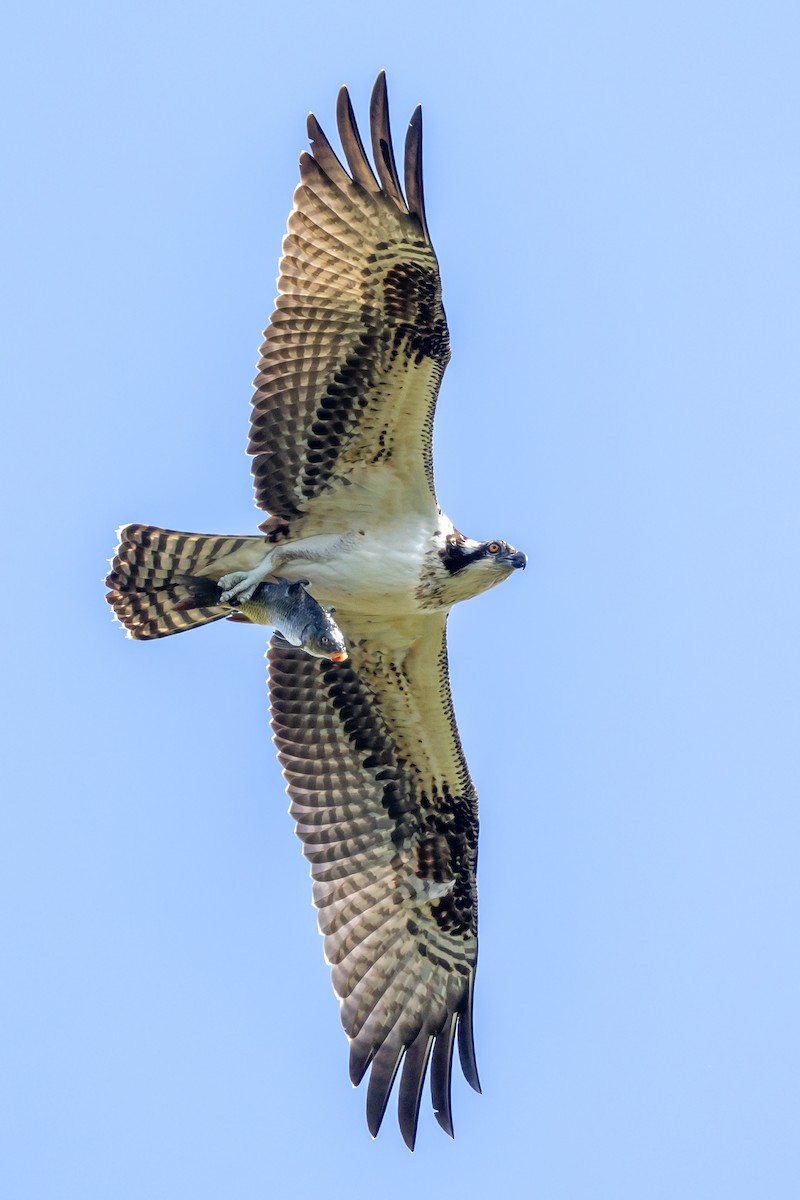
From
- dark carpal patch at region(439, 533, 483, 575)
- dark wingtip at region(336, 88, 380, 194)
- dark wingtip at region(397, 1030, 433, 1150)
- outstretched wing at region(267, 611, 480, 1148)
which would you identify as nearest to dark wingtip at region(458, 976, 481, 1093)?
outstretched wing at region(267, 611, 480, 1148)

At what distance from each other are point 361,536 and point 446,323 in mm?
1531

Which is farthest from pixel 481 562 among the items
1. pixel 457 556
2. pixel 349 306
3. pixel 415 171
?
pixel 415 171

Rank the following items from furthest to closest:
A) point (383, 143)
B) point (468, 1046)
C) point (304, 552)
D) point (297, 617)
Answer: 1. point (468, 1046)
2. point (304, 552)
3. point (383, 143)
4. point (297, 617)

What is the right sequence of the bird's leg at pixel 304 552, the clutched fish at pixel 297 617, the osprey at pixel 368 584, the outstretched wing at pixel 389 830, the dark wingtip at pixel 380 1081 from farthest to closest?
1. the outstretched wing at pixel 389 830
2. the dark wingtip at pixel 380 1081
3. the bird's leg at pixel 304 552
4. the osprey at pixel 368 584
5. the clutched fish at pixel 297 617

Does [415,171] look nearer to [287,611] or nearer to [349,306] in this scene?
[349,306]

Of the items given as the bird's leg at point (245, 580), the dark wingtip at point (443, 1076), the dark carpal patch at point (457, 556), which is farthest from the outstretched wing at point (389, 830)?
the bird's leg at point (245, 580)

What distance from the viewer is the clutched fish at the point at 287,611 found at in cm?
1105

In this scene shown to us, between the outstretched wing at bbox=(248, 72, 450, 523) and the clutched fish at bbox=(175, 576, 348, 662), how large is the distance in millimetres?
891

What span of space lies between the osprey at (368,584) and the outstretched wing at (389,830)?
0.05ft

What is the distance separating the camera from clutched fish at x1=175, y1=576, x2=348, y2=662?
11055mm

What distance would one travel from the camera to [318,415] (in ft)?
38.7

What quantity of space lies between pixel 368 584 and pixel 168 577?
51.0 inches

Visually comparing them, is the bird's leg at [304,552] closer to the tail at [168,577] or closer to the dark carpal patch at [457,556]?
the tail at [168,577]

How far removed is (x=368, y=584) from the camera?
1227 centimetres
